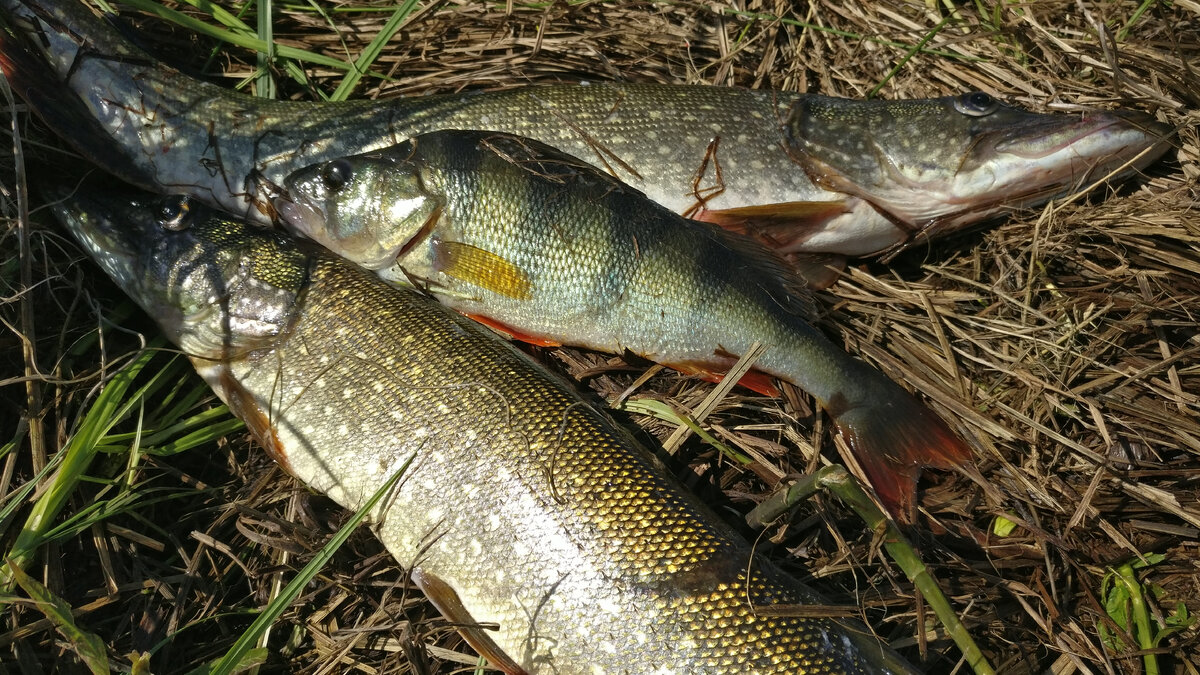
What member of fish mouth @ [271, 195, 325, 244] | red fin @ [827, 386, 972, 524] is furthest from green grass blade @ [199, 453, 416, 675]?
red fin @ [827, 386, 972, 524]

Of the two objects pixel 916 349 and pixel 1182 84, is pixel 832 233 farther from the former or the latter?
pixel 1182 84

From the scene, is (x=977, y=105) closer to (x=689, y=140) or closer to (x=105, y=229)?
(x=689, y=140)

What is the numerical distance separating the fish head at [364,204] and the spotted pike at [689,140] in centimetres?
22

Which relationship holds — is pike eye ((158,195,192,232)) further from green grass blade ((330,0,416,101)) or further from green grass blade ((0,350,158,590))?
green grass blade ((330,0,416,101))

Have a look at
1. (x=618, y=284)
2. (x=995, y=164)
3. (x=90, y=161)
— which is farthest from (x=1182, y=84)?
(x=90, y=161)

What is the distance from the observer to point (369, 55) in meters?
3.93

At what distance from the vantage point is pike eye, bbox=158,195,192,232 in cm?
311

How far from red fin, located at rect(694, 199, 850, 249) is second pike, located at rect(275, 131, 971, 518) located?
30 centimetres

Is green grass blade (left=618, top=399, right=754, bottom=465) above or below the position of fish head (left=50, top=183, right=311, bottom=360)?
below

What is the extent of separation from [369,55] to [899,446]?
2.93m

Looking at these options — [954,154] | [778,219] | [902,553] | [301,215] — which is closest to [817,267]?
[778,219]

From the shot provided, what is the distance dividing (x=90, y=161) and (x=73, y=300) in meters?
0.58

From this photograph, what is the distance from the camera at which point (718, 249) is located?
10.5 ft

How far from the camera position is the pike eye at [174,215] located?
3.11 metres
